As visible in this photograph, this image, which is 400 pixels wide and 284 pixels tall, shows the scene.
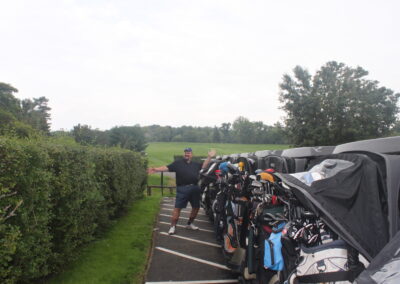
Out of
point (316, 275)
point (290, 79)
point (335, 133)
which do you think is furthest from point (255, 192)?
point (290, 79)

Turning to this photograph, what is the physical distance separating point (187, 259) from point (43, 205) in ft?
9.69

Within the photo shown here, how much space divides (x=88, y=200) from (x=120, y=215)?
3.82m

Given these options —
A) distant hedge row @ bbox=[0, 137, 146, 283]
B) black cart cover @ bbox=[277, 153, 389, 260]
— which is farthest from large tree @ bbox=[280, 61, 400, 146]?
black cart cover @ bbox=[277, 153, 389, 260]

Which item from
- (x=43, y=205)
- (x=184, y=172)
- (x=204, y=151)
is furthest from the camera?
(x=204, y=151)

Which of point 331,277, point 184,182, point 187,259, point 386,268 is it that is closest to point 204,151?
point 184,182

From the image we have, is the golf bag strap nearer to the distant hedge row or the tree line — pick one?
the distant hedge row

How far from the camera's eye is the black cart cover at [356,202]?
6.02 ft

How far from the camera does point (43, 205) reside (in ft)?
11.4

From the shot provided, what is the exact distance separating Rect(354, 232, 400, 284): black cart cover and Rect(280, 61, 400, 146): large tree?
28.1 m

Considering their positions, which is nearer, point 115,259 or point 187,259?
point 115,259

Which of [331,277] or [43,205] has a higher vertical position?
[43,205]

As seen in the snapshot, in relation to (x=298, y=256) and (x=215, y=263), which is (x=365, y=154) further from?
(x=215, y=263)

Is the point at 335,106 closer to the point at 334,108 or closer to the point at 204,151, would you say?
the point at 334,108

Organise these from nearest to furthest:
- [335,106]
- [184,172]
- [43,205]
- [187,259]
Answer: [43,205] < [187,259] < [184,172] < [335,106]
